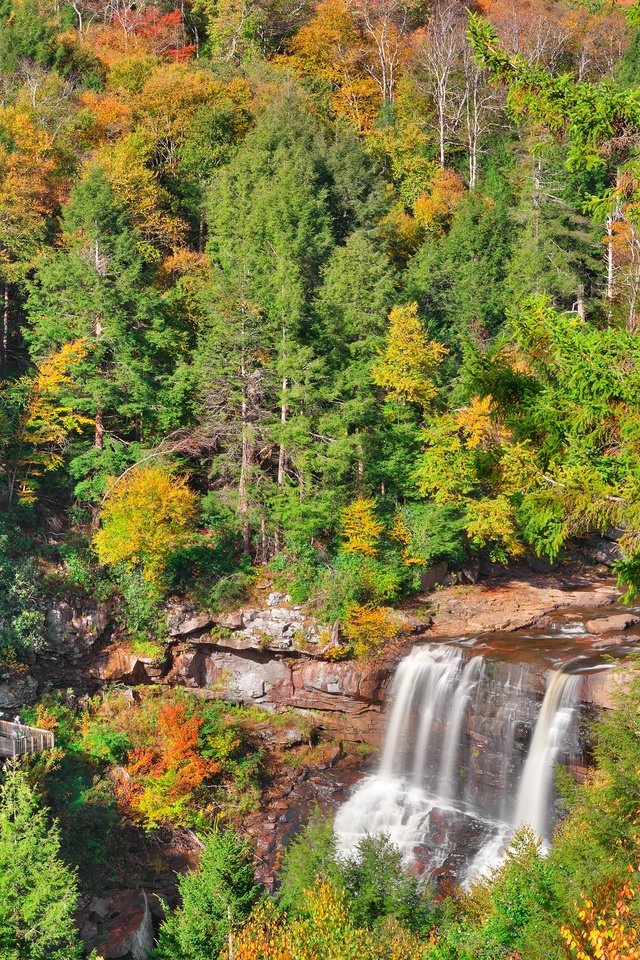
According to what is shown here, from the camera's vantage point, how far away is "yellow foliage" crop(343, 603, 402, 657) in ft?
101

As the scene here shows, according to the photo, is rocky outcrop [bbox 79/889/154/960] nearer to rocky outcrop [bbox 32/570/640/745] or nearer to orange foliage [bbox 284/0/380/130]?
rocky outcrop [bbox 32/570/640/745]

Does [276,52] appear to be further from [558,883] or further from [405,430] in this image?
[558,883]

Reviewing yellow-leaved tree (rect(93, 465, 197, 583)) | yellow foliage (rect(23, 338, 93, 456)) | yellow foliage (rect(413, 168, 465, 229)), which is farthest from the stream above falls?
yellow foliage (rect(413, 168, 465, 229))

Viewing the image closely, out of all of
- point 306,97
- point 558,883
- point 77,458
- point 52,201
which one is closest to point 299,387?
point 77,458

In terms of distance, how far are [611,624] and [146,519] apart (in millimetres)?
16278

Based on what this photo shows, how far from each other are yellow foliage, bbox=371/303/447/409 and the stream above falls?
31.5 feet

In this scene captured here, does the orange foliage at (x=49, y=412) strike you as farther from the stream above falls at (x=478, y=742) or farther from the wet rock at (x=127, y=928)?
the stream above falls at (x=478, y=742)

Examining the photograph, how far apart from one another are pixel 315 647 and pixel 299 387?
30.0 feet

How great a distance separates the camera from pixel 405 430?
3453cm

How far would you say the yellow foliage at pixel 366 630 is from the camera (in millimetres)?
30828

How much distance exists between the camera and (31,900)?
59.2 feet

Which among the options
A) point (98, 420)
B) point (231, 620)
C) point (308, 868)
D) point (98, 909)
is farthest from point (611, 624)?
point (98, 420)

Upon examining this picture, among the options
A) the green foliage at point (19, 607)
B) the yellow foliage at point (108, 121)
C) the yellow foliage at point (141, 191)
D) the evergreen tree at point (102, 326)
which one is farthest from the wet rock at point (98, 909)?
the yellow foliage at point (108, 121)

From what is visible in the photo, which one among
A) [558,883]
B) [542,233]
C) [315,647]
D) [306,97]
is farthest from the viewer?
[306,97]
